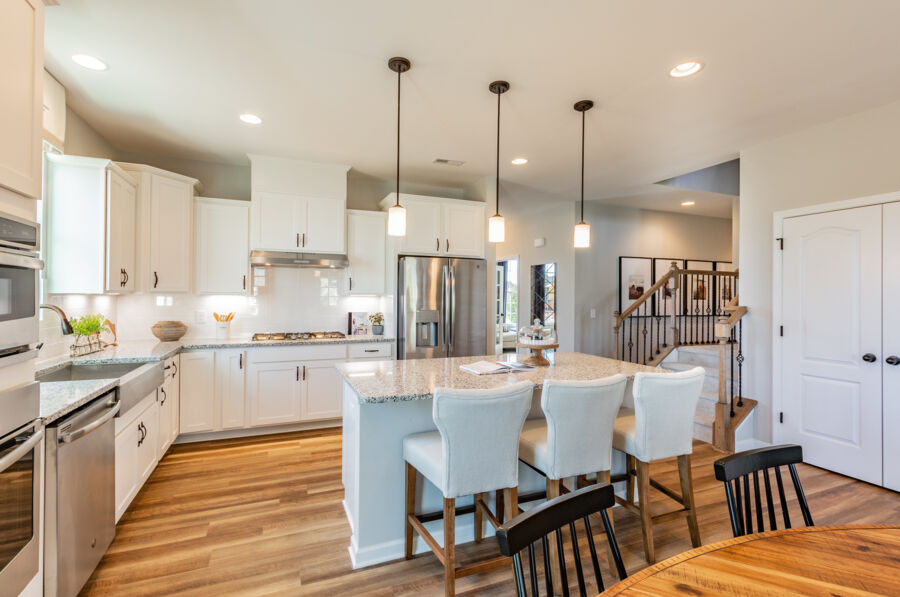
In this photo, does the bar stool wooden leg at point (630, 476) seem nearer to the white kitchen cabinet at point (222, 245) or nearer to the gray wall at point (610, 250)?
the gray wall at point (610, 250)

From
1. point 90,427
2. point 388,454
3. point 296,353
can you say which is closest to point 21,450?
point 90,427

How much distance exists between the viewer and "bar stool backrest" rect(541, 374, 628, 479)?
74.1 inches

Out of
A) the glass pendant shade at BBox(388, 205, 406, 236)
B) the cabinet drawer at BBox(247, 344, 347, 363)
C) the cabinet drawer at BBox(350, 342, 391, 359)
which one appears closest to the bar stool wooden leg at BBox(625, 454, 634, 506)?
the glass pendant shade at BBox(388, 205, 406, 236)

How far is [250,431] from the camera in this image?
13.5ft

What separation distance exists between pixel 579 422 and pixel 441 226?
3196 mm

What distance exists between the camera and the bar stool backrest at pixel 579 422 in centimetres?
188

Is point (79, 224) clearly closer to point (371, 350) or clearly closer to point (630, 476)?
point (371, 350)

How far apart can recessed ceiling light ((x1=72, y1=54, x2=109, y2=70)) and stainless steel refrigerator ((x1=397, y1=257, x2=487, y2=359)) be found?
2.70m

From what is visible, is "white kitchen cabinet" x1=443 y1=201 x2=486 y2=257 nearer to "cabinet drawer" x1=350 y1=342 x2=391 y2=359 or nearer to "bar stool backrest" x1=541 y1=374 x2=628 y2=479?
"cabinet drawer" x1=350 y1=342 x2=391 y2=359

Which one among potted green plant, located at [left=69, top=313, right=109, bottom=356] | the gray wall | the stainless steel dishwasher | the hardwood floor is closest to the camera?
the stainless steel dishwasher

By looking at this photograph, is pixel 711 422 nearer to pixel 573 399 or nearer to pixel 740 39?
pixel 573 399

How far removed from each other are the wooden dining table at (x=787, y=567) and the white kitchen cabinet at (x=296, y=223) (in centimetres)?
396

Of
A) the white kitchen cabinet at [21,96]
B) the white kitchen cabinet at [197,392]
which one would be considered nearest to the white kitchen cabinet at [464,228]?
the white kitchen cabinet at [197,392]

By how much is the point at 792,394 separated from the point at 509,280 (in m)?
4.92
